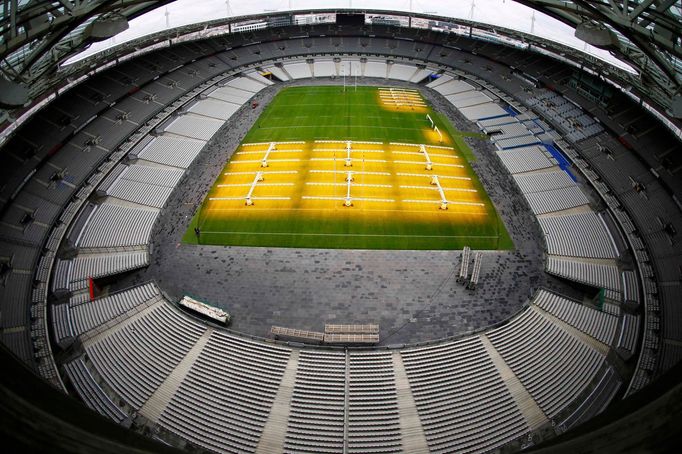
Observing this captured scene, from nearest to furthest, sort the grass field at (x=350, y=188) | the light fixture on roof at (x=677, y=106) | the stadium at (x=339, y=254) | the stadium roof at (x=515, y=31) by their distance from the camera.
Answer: the stadium at (x=339, y=254) → the stadium roof at (x=515, y=31) → the light fixture on roof at (x=677, y=106) → the grass field at (x=350, y=188)

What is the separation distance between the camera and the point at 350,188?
1732 inches

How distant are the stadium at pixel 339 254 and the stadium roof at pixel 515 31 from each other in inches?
10.4

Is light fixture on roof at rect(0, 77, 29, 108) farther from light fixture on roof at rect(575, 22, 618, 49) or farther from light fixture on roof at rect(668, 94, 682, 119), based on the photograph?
light fixture on roof at rect(668, 94, 682, 119)

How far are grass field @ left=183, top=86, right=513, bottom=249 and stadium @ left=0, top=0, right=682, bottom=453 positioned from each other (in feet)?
0.91

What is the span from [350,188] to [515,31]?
40005mm

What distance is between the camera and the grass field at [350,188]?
3819 cm

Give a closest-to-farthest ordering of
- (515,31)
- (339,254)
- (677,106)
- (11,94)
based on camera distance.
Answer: (11,94)
(677,106)
(339,254)
(515,31)

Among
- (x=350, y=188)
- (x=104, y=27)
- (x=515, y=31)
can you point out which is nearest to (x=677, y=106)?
(x=350, y=188)

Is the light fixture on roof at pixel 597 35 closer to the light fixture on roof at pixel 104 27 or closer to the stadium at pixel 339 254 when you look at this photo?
the stadium at pixel 339 254

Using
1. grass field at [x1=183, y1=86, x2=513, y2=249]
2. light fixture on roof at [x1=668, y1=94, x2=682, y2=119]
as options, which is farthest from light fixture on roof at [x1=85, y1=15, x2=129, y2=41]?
light fixture on roof at [x1=668, y1=94, x2=682, y2=119]

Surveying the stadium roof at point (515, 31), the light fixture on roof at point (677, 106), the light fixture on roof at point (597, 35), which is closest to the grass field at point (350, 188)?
the light fixture on roof at point (677, 106)

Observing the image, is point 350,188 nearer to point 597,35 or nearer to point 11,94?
point 597,35

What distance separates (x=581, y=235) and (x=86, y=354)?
36079 millimetres

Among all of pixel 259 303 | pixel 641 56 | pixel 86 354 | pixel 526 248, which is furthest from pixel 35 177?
pixel 641 56
